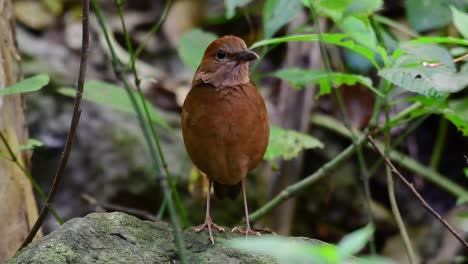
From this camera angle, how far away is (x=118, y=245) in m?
2.46

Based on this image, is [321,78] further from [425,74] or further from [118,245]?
[118,245]

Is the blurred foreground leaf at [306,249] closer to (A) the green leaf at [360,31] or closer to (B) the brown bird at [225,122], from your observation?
(B) the brown bird at [225,122]

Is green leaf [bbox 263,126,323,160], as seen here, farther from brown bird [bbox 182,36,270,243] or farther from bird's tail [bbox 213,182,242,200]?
brown bird [bbox 182,36,270,243]

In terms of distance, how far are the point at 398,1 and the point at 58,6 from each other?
287cm

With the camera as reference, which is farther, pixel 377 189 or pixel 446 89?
pixel 377 189

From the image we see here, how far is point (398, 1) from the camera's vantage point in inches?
254

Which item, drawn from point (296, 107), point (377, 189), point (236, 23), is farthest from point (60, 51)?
point (377, 189)

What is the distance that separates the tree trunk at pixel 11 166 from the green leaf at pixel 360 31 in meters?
1.48

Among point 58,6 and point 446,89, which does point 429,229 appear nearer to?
point 446,89

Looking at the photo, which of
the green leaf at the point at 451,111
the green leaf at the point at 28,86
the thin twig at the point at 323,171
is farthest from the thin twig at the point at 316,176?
the green leaf at the point at 28,86

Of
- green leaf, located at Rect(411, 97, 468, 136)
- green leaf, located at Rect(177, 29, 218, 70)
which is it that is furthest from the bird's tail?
green leaf, located at Rect(411, 97, 468, 136)

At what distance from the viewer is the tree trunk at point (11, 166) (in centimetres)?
339

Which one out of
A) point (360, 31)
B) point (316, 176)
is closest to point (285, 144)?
point (316, 176)

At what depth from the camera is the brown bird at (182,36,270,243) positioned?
298 cm
